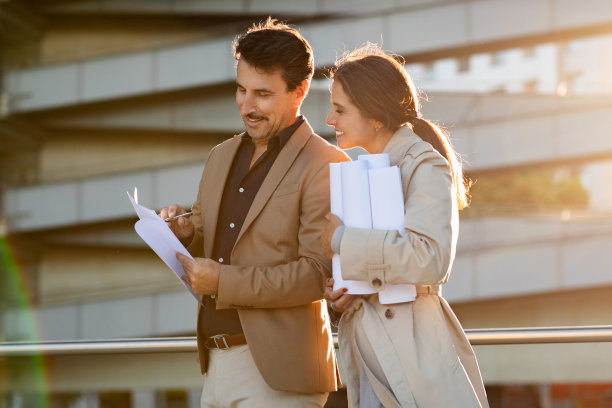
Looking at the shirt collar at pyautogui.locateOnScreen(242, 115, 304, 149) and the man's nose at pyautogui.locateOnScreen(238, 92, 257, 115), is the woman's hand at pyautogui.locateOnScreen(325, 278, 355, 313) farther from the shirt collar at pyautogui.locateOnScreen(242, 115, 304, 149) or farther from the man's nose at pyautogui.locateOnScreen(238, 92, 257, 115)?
the man's nose at pyautogui.locateOnScreen(238, 92, 257, 115)

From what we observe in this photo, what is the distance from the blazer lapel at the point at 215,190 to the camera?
268cm

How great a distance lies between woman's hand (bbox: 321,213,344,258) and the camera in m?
2.36

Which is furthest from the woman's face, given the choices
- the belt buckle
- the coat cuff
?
the belt buckle

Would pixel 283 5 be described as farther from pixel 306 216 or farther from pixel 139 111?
pixel 306 216

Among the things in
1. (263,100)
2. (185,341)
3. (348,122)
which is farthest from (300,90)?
(185,341)

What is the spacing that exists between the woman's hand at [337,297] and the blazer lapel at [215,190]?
0.44 m

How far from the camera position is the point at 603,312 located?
1867 cm

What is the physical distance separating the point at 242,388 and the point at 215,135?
18.2 m

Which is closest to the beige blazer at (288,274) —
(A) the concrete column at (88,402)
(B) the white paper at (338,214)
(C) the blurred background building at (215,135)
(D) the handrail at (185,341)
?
(B) the white paper at (338,214)

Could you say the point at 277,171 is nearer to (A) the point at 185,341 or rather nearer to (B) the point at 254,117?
(B) the point at 254,117

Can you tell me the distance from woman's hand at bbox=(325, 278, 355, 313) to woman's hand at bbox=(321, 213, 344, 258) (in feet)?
0.32

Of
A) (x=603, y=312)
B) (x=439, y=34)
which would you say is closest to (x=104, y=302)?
(x=439, y=34)

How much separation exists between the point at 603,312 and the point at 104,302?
36.4 feet

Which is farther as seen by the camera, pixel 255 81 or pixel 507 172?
pixel 507 172
